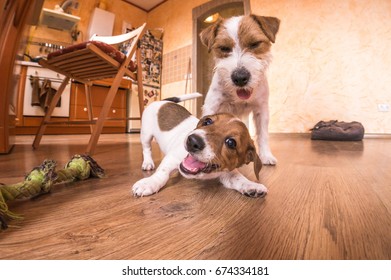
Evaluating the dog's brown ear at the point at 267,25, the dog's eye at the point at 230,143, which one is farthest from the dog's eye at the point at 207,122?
the dog's brown ear at the point at 267,25

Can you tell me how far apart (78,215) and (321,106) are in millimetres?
3840

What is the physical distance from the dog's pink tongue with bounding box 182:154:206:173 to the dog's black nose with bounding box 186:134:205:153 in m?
0.06

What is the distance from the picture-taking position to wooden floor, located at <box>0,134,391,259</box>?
40 cm

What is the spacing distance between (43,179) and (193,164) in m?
0.45

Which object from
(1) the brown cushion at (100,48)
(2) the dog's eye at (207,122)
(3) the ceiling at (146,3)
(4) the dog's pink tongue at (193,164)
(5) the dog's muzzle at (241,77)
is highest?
(3) the ceiling at (146,3)

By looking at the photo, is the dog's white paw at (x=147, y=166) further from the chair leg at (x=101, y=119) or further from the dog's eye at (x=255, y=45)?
the dog's eye at (x=255, y=45)

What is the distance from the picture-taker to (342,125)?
3016 mm

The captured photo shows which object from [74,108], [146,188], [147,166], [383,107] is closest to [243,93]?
[147,166]

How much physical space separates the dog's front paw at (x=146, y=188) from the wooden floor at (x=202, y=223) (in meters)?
0.03

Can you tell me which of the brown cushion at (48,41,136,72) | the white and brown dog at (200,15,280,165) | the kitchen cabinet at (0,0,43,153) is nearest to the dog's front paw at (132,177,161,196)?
the white and brown dog at (200,15,280,165)

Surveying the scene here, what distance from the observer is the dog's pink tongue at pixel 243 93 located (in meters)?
1.22

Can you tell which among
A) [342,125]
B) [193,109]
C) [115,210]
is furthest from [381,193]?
[193,109]

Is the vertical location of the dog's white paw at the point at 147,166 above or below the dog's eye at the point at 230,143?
below

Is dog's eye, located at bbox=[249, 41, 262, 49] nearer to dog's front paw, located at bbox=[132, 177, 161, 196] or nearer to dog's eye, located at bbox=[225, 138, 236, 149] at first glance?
dog's eye, located at bbox=[225, 138, 236, 149]
